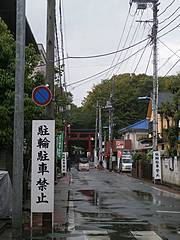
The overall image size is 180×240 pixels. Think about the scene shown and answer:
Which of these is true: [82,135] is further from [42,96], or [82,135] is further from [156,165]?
[42,96]

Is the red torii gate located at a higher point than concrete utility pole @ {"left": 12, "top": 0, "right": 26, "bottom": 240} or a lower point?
higher

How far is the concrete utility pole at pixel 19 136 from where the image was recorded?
1077cm

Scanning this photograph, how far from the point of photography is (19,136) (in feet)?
35.7

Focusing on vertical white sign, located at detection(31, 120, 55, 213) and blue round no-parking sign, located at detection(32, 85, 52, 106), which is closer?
blue round no-parking sign, located at detection(32, 85, 52, 106)

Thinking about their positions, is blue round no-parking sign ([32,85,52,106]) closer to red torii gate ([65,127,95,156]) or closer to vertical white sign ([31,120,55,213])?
vertical white sign ([31,120,55,213])

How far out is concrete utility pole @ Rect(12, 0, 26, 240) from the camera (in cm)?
1077

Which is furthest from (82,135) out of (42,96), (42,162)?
(42,96)

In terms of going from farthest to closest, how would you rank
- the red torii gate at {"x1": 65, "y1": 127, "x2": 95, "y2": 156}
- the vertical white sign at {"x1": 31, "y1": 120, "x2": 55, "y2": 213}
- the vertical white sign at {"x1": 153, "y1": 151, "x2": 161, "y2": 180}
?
the red torii gate at {"x1": 65, "y1": 127, "x2": 95, "y2": 156}
the vertical white sign at {"x1": 153, "y1": 151, "x2": 161, "y2": 180}
the vertical white sign at {"x1": 31, "y1": 120, "x2": 55, "y2": 213}

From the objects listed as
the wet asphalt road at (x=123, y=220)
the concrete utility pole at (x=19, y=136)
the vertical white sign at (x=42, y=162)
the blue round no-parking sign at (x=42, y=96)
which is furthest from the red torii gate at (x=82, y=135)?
the concrete utility pole at (x=19, y=136)

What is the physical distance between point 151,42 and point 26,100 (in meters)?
20.9

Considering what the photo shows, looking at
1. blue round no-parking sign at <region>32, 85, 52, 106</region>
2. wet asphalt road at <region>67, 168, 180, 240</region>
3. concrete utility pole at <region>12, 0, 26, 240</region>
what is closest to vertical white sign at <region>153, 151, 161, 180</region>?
wet asphalt road at <region>67, 168, 180, 240</region>

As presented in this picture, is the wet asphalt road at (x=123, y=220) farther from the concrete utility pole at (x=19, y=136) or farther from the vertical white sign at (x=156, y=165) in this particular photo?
the vertical white sign at (x=156, y=165)

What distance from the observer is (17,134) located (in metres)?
10.9

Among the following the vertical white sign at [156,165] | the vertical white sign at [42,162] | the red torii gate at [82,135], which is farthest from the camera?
the red torii gate at [82,135]
